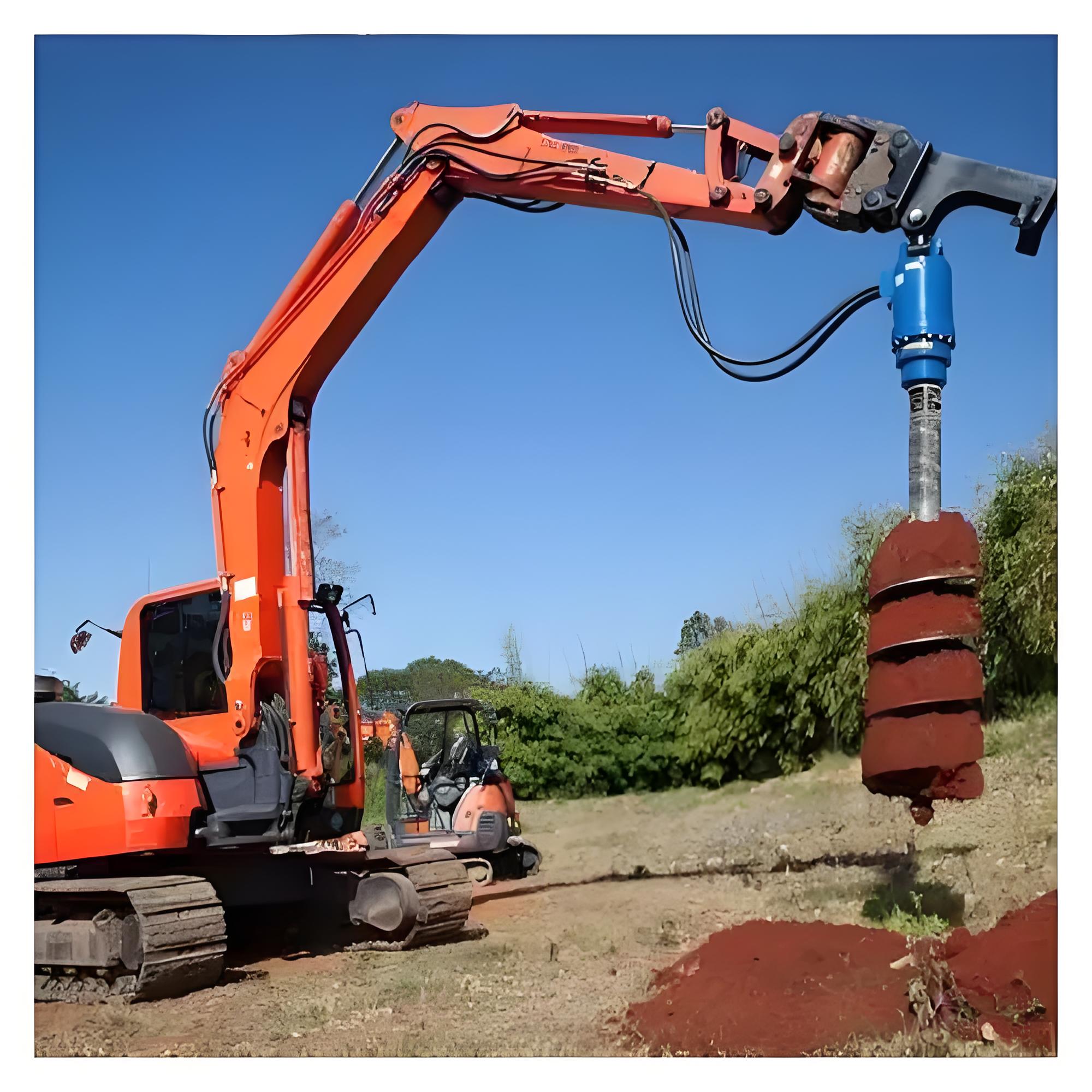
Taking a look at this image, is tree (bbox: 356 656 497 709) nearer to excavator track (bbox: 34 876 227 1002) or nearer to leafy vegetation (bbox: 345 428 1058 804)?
leafy vegetation (bbox: 345 428 1058 804)

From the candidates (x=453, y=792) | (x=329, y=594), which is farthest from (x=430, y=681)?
(x=329, y=594)

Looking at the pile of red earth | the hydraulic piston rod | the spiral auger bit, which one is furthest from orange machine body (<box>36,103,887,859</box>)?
the pile of red earth

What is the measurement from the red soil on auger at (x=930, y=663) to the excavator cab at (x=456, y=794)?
241 inches

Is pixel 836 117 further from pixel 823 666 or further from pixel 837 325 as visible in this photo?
pixel 823 666

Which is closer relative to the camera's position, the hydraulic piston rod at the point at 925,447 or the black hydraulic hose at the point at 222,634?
the hydraulic piston rod at the point at 925,447

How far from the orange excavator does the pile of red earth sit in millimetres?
2466

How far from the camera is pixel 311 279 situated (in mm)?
6969

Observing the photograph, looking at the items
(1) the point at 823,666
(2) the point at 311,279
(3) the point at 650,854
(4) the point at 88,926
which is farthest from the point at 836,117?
(1) the point at 823,666

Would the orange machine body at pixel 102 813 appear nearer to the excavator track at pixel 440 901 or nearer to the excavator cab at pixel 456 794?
the excavator track at pixel 440 901

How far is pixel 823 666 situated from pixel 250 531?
9459mm

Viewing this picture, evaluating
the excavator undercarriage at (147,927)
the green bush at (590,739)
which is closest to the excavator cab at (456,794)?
the excavator undercarriage at (147,927)

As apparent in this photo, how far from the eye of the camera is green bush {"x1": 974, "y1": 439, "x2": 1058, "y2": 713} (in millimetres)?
11836

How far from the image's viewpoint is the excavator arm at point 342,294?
589 centimetres

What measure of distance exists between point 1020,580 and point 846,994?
737 centimetres
